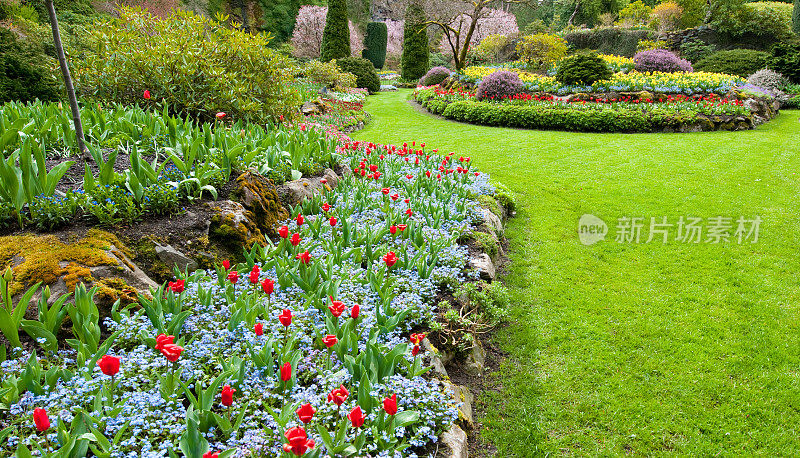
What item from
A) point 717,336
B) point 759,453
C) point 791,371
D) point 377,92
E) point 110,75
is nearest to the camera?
point 759,453

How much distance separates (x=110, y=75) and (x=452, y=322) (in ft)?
17.8

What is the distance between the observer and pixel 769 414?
291 cm

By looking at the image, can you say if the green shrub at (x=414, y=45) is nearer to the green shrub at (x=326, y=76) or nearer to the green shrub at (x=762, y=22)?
the green shrub at (x=326, y=76)

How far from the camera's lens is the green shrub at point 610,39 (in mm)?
22812

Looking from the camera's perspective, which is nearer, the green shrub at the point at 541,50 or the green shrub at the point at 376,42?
the green shrub at the point at 541,50

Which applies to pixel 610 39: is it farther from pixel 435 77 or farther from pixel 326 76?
pixel 326 76

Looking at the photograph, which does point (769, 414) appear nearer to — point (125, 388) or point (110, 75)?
point (125, 388)

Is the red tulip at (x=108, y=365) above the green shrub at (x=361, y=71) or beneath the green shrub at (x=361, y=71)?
beneath

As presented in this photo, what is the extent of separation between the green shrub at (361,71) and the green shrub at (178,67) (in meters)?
13.8

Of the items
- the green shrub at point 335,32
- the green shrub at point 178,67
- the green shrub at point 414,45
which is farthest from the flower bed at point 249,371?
the green shrub at point 414,45

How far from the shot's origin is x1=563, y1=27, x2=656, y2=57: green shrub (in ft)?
74.8

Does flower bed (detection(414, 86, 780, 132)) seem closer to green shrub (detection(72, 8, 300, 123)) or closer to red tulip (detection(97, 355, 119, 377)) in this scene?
green shrub (detection(72, 8, 300, 123))

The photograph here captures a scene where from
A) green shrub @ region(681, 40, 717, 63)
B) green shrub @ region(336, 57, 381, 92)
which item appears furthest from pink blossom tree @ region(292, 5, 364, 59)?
green shrub @ region(681, 40, 717, 63)

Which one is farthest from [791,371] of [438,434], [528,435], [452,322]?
[438,434]
